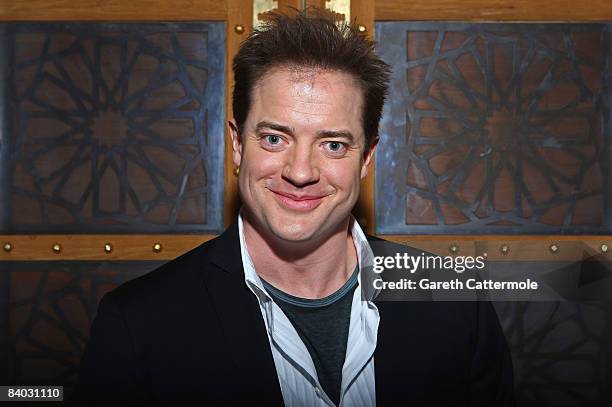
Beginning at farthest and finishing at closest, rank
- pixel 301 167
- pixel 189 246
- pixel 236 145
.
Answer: pixel 189 246
pixel 236 145
pixel 301 167

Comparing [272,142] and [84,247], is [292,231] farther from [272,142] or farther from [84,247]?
[84,247]

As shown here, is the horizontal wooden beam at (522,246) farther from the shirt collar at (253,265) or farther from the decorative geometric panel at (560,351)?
the shirt collar at (253,265)

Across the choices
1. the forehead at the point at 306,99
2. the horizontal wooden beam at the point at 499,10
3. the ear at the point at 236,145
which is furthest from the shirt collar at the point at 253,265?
the horizontal wooden beam at the point at 499,10

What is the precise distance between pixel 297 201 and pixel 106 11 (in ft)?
2.37

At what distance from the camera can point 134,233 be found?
1.50 metres

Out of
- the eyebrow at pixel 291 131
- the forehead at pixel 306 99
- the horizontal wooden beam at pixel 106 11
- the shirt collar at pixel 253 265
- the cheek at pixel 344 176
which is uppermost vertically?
the horizontal wooden beam at pixel 106 11

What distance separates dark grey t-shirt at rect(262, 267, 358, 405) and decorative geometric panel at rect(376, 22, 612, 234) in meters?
0.41

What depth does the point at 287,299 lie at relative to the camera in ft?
3.71

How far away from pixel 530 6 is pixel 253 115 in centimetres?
76

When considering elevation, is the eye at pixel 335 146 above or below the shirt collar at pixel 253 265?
above

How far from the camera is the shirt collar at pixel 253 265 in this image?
A: 3.61 feet

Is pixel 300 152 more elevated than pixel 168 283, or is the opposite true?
pixel 300 152

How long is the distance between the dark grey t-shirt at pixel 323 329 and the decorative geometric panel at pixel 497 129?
412 millimetres

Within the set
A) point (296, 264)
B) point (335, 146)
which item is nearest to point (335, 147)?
point (335, 146)
